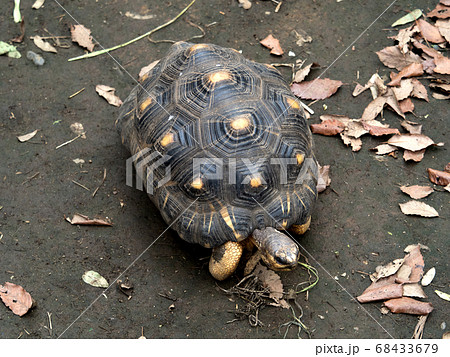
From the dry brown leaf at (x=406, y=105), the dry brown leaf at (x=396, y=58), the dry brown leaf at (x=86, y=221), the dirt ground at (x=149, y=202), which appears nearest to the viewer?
the dirt ground at (x=149, y=202)

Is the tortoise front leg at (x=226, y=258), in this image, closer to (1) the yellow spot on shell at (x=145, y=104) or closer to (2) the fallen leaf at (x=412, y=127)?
(1) the yellow spot on shell at (x=145, y=104)

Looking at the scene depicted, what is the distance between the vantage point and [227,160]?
11.5ft

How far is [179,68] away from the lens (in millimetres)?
3924

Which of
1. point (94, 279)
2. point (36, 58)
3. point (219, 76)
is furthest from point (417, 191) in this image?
point (36, 58)

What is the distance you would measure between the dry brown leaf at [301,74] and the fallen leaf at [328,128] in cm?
59

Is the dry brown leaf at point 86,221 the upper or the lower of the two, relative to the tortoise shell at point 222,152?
lower

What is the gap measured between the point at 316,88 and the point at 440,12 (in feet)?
5.83

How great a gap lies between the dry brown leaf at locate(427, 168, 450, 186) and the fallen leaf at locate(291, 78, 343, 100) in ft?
3.99

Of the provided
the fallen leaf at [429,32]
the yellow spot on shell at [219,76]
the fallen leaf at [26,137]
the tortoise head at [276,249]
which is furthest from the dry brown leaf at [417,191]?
the fallen leaf at [26,137]

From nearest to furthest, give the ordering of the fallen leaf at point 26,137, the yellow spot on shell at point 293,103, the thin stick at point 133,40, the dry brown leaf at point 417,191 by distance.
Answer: the yellow spot on shell at point 293,103 < the dry brown leaf at point 417,191 < the fallen leaf at point 26,137 < the thin stick at point 133,40

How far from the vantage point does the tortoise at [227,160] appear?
3502 mm

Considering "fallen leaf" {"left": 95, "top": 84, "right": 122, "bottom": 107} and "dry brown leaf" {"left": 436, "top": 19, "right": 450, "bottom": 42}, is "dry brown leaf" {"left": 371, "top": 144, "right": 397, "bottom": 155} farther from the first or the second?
"fallen leaf" {"left": 95, "top": 84, "right": 122, "bottom": 107}

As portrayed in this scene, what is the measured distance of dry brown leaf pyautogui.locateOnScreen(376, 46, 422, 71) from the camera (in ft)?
16.9

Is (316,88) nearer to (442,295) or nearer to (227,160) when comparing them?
(227,160)
